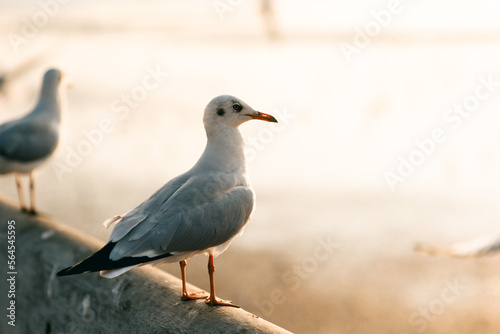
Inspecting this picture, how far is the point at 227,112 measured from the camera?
3516mm

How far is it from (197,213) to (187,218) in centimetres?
7

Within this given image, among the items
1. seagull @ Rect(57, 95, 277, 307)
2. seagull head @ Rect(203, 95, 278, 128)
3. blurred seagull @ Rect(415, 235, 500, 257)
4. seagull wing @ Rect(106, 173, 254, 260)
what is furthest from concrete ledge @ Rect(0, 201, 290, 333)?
blurred seagull @ Rect(415, 235, 500, 257)

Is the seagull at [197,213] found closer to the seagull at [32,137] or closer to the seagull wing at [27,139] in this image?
the seagull at [32,137]

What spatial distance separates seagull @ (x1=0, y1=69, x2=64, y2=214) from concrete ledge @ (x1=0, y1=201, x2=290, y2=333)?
3.88ft

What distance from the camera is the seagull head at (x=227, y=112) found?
138 inches

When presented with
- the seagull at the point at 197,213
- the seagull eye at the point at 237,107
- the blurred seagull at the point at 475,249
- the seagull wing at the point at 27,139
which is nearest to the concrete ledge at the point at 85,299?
the seagull at the point at 197,213

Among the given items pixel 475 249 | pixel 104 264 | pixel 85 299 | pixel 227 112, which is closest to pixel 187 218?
pixel 104 264

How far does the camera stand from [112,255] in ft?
9.30

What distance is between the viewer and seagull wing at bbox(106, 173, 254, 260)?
9.71ft

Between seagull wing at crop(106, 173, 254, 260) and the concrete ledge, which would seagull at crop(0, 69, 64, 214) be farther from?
seagull wing at crop(106, 173, 254, 260)

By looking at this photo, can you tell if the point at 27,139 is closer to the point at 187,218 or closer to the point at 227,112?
the point at 227,112

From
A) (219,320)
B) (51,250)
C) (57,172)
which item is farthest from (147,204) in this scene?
(57,172)

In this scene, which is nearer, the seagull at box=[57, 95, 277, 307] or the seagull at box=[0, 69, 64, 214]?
the seagull at box=[57, 95, 277, 307]

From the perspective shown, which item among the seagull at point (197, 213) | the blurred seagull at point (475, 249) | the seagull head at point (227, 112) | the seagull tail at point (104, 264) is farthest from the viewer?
the blurred seagull at point (475, 249)
